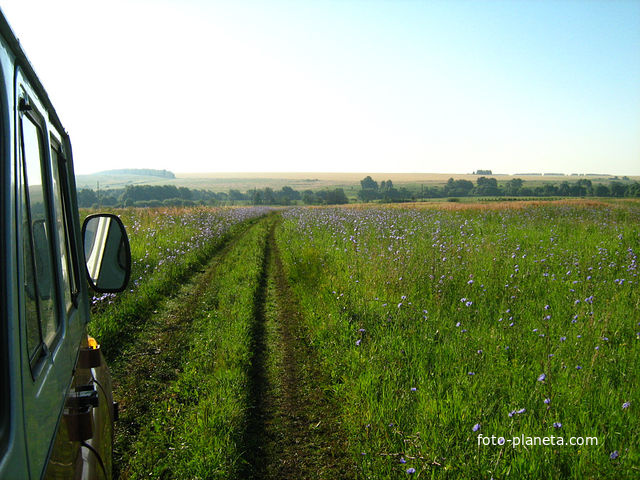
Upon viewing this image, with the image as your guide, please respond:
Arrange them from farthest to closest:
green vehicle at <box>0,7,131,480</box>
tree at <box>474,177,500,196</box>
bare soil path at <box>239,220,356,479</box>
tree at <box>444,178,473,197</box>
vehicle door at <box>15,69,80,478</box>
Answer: tree at <box>444,178,473,197</box> < tree at <box>474,177,500,196</box> < bare soil path at <box>239,220,356,479</box> < vehicle door at <box>15,69,80,478</box> < green vehicle at <box>0,7,131,480</box>

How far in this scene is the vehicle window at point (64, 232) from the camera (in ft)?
6.73

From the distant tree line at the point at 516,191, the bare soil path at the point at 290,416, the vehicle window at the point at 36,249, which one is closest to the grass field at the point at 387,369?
the bare soil path at the point at 290,416

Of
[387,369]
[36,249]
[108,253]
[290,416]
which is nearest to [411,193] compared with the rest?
[387,369]

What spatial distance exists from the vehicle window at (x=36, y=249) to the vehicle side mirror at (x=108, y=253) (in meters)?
0.86

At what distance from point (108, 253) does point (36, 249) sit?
4.28ft

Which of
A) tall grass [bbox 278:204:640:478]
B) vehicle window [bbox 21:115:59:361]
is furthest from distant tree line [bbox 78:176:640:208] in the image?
vehicle window [bbox 21:115:59:361]

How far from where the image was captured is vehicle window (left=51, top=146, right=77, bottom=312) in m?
2.05

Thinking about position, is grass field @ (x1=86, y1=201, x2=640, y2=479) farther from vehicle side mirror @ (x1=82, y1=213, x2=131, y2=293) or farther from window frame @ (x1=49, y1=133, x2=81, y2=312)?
window frame @ (x1=49, y1=133, x2=81, y2=312)

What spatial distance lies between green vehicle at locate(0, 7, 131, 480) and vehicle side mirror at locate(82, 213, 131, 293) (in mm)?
139

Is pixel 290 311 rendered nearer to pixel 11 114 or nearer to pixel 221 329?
pixel 221 329

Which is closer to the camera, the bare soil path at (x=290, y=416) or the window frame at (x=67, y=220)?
the window frame at (x=67, y=220)

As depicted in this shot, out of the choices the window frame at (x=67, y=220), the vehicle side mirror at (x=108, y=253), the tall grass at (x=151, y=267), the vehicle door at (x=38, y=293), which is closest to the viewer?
the vehicle door at (x=38, y=293)

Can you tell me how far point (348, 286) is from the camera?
7.58m

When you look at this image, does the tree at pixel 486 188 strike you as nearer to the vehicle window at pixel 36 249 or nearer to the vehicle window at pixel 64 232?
the vehicle window at pixel 64 232
